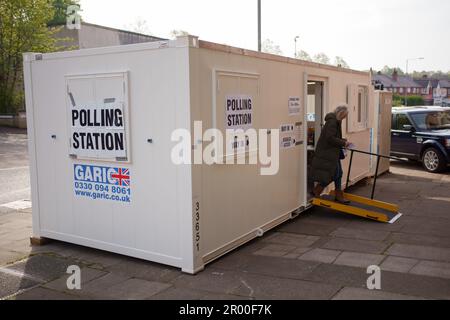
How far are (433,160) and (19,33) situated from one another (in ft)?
77.5

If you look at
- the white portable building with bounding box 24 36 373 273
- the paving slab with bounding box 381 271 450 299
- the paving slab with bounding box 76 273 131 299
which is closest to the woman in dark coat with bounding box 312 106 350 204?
the white portable building with bounding box 24 36 373 273

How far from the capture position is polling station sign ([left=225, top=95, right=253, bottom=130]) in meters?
5.74

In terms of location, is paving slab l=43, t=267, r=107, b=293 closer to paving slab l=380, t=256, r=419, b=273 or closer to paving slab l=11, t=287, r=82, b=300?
paving slab l=11, t=287, r=82, b=300

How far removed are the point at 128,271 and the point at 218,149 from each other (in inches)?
69.3

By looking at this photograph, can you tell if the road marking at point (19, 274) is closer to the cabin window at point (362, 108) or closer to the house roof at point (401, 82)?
the cabin window at point (362, 108)

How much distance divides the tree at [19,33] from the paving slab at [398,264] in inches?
1009

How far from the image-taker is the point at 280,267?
548 cm

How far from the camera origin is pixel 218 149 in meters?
5.57

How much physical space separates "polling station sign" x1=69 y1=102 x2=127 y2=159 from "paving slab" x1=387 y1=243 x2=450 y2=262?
3662mm

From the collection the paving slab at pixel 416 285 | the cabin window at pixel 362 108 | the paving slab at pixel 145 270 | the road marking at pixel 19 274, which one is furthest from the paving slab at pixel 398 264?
the cabin window at pixel 362 108

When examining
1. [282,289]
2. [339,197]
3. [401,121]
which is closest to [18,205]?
[339,197]

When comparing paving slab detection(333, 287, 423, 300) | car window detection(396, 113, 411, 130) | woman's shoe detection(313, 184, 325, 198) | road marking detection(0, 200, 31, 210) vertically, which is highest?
car window detection(396, 113, 411, 130)

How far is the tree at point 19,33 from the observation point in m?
26.7
